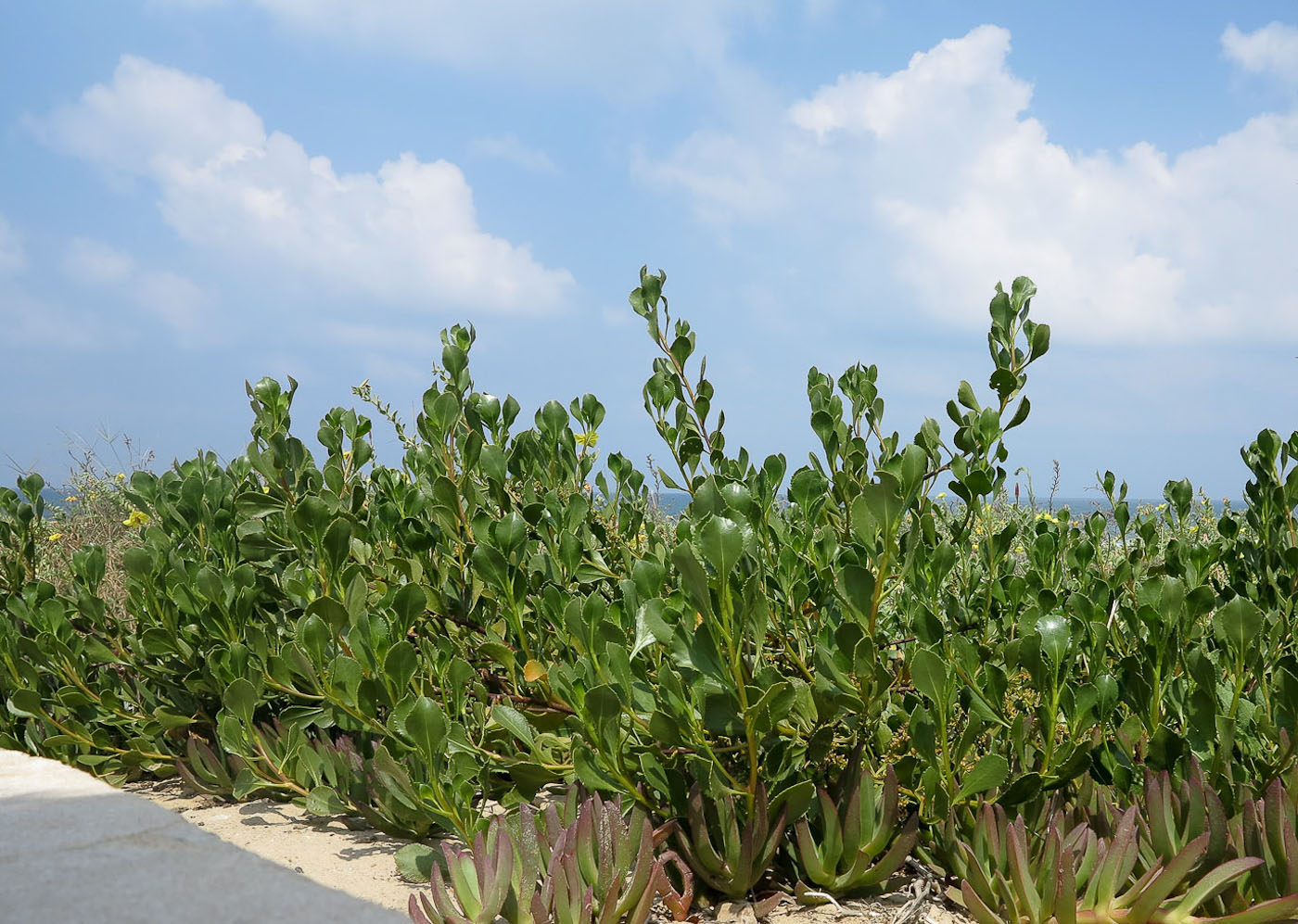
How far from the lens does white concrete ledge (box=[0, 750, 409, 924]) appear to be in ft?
4.96

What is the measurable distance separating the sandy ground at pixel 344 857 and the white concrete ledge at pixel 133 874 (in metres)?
0.24

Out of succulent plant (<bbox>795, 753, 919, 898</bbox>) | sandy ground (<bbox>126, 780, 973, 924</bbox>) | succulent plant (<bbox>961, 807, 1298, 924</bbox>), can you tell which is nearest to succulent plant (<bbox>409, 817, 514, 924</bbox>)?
sandy ground (<bbox>126, 780, 973, 924</bbox>)

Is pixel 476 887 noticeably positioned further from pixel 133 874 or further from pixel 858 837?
pixel 858 837

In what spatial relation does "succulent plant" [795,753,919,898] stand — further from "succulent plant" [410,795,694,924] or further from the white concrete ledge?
the white concrete ledge

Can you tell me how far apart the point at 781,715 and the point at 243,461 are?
2629 millimetres

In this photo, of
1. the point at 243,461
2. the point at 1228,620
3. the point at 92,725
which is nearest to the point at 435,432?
the point at 243,461

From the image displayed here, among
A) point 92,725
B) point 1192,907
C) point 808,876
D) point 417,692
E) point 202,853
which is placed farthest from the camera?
point 92,725

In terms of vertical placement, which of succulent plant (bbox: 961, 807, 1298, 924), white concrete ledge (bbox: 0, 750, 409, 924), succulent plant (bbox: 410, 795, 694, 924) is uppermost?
white concrete ledge (bbox: 0, 750, 409, 924)

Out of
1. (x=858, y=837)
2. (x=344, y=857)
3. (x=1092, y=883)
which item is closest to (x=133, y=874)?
(x=344, y=857)

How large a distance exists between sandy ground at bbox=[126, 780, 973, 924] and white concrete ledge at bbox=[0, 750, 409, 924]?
0.24 metres

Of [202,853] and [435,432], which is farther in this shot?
[435,432]

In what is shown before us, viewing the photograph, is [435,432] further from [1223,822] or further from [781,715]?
[1223,822]

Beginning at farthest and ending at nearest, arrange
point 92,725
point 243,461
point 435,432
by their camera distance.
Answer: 1. point 243,461
2. point 92,725
3. point 435,432

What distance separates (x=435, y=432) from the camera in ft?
10.0
